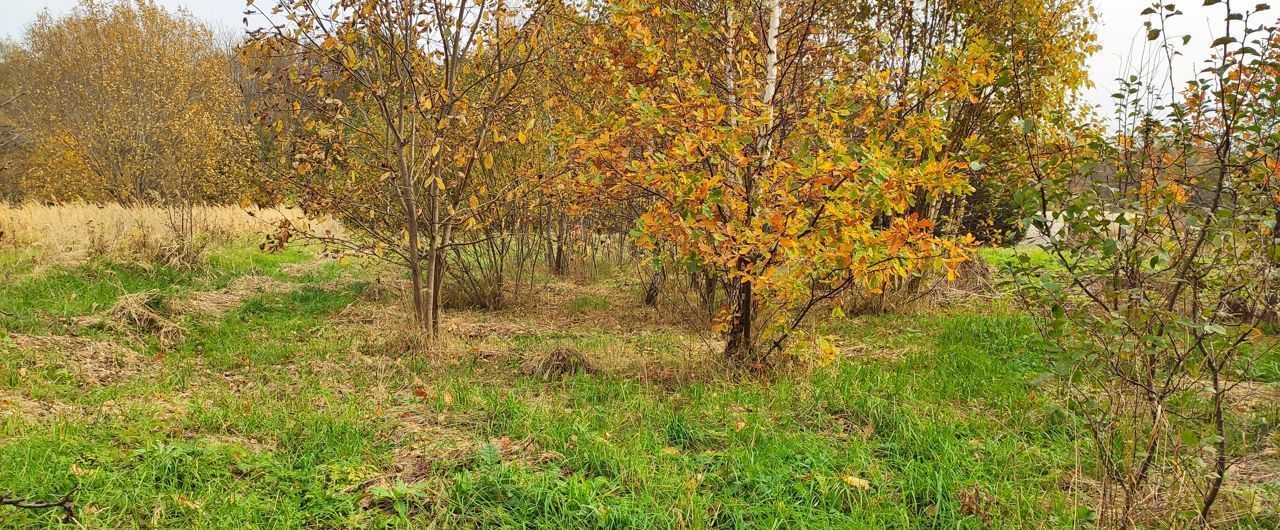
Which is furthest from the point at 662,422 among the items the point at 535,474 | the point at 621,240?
the point at 621,240

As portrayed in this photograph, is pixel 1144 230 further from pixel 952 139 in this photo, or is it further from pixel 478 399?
pixel 952 139

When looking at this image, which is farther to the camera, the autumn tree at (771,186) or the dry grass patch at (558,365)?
the dry grass patch at (558,365)

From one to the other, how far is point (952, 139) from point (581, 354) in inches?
196

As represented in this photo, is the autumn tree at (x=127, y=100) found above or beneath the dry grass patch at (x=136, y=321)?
above

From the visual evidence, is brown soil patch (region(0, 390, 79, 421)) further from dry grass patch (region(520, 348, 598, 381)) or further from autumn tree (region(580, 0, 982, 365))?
autumn tree (region(580, 0, 982, 365))

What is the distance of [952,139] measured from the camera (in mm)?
7395

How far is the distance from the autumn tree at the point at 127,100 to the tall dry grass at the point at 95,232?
12.0 feet

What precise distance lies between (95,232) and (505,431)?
7.56m

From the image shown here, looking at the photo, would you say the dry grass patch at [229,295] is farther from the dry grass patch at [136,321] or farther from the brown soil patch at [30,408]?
the brown soil patch at [30,408]

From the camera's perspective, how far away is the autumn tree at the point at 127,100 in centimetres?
1488

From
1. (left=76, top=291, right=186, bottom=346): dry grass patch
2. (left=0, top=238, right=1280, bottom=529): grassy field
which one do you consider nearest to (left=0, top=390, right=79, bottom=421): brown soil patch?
(left=0, top=238, right=1280, bottom=529): grassy field

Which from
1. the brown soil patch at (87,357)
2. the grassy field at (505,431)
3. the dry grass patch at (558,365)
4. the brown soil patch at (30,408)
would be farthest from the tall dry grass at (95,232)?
the dry grass patch at (558,365)

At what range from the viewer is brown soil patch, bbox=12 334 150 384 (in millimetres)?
4297

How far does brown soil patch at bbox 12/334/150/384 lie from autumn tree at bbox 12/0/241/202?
10.4m
